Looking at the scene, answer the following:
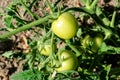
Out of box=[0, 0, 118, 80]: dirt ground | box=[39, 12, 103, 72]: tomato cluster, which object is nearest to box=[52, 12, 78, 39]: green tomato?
box=[39, 12, 103, 72]: tomato cluster

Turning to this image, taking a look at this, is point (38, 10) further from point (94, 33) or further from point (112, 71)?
point (112, 71)

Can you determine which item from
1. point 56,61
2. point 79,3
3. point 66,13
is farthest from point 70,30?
point 79,3

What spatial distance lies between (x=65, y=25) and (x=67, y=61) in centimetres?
26

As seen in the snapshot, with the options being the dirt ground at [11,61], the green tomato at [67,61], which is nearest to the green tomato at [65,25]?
the green tomato at [67,61]

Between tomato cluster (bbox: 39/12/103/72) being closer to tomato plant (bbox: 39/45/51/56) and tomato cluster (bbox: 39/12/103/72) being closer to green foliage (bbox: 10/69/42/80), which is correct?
tomato plant (bbox: 39/45/51/56)

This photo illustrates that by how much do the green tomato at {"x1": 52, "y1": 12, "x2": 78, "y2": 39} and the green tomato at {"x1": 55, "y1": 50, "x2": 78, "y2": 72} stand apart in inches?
7.2

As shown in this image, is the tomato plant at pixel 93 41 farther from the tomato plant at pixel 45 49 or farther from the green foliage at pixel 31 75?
the green foliage at pixel 31 75

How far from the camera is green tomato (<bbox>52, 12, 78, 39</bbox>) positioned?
67.6 inches

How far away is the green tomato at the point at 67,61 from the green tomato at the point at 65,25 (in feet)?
0.60

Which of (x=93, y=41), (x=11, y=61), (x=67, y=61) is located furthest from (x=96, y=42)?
(x=11, y=61)

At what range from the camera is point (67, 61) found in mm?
1900

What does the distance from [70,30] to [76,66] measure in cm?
34

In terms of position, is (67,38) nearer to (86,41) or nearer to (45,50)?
(45,50)

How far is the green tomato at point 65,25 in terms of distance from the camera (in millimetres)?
1717
